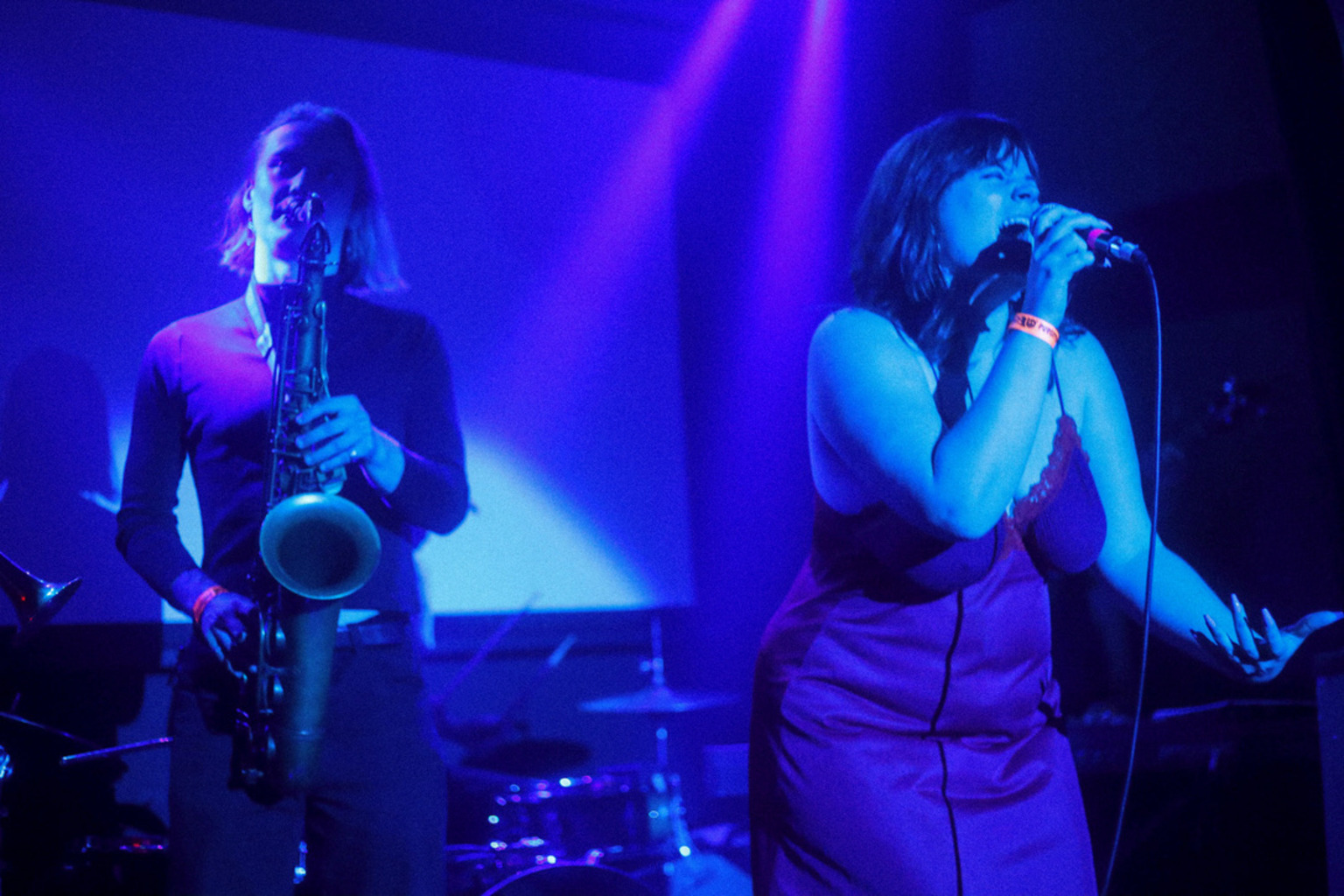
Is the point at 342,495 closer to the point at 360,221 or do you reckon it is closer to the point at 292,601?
the point at 292,601

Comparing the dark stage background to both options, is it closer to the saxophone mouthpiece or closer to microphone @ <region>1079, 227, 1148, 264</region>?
the saxophone mouthpiece

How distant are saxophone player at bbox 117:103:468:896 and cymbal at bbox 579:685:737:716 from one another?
160 cm

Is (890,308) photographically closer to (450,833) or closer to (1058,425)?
(1058,425)

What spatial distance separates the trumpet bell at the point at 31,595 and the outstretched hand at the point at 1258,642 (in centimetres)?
224

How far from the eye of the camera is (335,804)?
2.00 meters

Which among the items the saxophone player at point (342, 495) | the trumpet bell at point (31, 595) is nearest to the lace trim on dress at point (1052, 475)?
the saxophone player at point (342, 495)

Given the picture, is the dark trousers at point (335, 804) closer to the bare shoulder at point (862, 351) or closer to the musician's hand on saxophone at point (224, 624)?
the musician's hand on saxophone at point (224, 624)

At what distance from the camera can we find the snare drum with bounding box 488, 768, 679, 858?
3.17m

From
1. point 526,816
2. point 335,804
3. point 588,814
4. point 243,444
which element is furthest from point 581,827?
point 243,444

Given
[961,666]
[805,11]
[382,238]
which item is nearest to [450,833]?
[382,238]

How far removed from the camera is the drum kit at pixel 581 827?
2.92 metres

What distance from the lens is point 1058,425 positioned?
1562mm

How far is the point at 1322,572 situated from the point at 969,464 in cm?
210

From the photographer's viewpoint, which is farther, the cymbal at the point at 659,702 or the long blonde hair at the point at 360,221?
the cymbal at the point at 659,702
